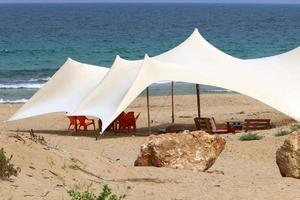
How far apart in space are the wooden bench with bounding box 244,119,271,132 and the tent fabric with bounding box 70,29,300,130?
590 millimetres

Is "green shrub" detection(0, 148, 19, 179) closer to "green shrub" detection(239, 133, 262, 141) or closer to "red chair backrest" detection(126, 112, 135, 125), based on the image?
"green shrub" detection(239, 133, 262, 141)

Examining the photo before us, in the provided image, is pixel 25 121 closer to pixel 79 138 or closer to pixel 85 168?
pixel 79 138

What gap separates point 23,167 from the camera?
8.30 meters

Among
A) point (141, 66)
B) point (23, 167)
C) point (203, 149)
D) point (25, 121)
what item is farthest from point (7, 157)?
point (25, 121)

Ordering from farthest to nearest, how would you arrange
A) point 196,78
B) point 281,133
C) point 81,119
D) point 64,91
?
1. point 64,91
2. point 81,119
3. point 196,78
4. point 281,133

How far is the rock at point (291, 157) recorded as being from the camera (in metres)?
9.84

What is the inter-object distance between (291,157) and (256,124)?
8.50m

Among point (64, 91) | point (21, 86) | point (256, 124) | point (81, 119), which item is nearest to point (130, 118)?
point (81, 119)

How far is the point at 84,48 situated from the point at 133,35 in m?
16.2

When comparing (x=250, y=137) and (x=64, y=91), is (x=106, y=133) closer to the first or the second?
(x=64, y=91)

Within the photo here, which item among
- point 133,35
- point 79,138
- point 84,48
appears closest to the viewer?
point 79,138

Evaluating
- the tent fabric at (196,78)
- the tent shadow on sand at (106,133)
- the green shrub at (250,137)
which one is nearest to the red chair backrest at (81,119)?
the tent shadow on sand at (106,133)

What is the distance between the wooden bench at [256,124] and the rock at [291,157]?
8.18 m

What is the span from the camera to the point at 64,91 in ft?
63.9
